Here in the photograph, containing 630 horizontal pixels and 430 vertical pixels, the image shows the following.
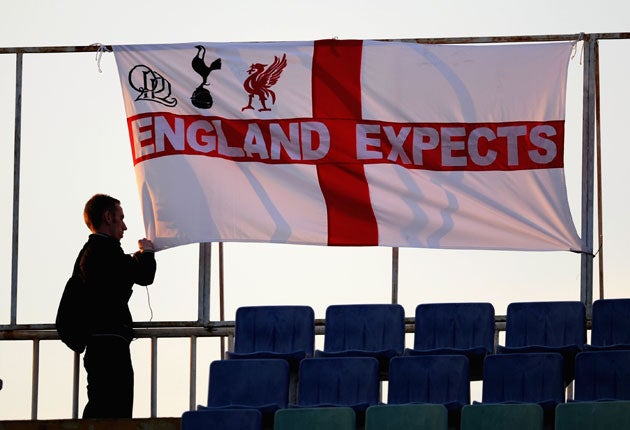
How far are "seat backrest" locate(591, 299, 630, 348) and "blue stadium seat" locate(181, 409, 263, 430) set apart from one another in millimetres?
2589

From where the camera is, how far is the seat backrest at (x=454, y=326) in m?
9.88

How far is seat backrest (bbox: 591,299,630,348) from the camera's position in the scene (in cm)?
984

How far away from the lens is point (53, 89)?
10805 mm

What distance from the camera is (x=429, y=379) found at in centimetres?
903

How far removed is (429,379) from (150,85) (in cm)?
300

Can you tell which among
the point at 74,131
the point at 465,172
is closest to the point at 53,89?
the point at 74,131

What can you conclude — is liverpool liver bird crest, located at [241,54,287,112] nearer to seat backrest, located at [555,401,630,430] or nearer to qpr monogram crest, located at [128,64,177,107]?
qpr monogram crest, located at [128,64,177,107]

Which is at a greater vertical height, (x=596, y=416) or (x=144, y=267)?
(x=144, y=267)

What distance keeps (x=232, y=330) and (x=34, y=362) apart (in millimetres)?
1245

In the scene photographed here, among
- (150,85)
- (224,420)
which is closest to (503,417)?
(224,420)

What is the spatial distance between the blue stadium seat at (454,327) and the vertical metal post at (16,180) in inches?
102

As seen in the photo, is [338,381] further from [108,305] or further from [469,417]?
[108,305]

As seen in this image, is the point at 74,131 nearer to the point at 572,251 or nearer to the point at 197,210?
the point at 197,210

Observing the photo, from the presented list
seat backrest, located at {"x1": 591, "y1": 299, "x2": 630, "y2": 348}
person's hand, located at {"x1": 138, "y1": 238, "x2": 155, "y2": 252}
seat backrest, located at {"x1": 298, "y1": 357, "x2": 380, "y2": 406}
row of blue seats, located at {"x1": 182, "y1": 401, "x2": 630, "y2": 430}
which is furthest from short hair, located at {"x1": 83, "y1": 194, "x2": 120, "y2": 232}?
seat backrest, located at {"x1": 591, "y1": 299, "x2": 630, "y2": 348}
